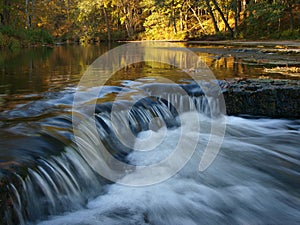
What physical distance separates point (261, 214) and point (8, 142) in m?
3.26

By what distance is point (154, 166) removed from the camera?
4.73 m

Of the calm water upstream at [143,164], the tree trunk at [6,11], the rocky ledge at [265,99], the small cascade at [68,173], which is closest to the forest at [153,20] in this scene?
the tree trunk at [6,11]

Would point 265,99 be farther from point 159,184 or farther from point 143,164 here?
point 159,184

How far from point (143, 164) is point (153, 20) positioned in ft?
130

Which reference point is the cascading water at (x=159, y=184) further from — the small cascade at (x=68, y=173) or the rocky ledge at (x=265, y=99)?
the rocky ledge at (x=265, y=99)

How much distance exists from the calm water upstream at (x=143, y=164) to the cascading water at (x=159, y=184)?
0.5 inches

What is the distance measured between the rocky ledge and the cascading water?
72 centimetres

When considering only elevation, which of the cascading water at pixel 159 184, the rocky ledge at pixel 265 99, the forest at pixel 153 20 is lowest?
the cascading water at pixel 159 184

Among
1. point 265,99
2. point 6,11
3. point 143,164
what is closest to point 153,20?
point 6,11

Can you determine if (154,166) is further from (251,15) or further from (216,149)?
(251,15)

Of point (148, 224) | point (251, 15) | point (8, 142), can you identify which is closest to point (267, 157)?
point (148, 224)

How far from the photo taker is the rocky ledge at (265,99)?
6504 mm

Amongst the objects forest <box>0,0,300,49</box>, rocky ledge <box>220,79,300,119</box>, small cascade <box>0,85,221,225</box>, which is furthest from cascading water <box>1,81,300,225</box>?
forest <box>0,0,300,49</box>

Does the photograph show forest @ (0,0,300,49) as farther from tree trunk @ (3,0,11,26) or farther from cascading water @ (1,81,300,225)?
cascading water @ (1,81,300,225)
